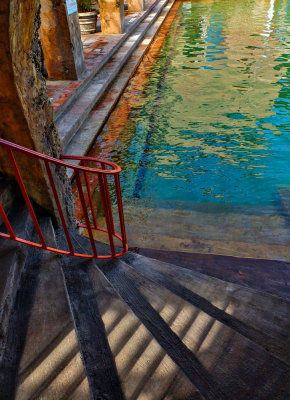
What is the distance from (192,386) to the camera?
1495 millimetres

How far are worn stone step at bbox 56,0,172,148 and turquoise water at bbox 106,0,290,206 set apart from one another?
85 centimetres

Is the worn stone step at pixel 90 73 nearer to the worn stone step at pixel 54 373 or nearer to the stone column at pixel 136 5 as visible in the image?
the stone column at pixel 136 5

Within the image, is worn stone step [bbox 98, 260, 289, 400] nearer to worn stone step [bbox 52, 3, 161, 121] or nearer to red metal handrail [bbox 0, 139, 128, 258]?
red metal handrail [bbox 0, 139, 128, 258]

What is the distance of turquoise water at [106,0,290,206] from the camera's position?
4.64 m

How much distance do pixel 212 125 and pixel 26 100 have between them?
15.1 ft

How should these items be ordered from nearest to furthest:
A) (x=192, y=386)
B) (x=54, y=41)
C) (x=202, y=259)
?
(x=192, y=386) → (x=202, y=259) → (x=54, y=41)

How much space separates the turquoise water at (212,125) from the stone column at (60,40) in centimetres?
162

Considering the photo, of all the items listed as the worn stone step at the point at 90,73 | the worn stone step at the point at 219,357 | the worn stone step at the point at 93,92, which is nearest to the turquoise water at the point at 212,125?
the worn stone step at the point at 93,92

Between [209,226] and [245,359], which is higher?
[245,359]

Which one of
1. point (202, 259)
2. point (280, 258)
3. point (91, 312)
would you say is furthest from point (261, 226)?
point (91, 312)

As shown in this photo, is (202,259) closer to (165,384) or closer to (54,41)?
(165,384)

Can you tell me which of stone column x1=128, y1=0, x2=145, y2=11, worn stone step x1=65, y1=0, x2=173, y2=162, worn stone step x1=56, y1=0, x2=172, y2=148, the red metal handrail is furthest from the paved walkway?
the red metal handrail

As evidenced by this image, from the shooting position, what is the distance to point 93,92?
6.70 m

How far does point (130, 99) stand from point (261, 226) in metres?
4.97
